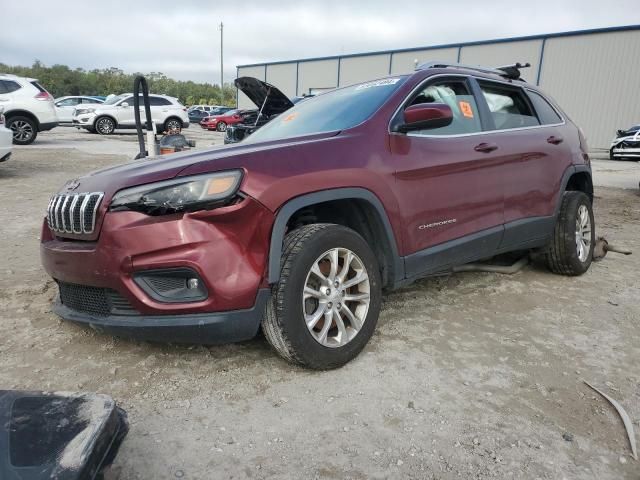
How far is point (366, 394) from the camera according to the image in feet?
7.63

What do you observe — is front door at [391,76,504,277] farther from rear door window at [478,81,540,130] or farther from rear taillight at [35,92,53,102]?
rear taillight at [35,92,53,102]

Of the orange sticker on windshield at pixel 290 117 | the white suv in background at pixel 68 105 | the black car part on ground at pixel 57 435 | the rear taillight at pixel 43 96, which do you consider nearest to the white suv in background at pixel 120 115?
the white suv in background at pixel 68 105

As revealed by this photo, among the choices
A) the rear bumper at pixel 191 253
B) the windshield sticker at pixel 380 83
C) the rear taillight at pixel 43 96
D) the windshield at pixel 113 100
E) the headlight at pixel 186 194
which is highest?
the windshield at pixel 113 100

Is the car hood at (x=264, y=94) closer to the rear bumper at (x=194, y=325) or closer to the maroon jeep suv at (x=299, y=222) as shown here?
the maroon jeep suv at (x=299, y=222)

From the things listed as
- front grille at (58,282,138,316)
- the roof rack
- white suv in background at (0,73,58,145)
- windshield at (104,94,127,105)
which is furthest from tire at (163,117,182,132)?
front grille at (58,282,138,316)

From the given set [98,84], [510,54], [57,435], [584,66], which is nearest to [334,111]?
[57,435]

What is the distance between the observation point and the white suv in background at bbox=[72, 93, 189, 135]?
1919 cm

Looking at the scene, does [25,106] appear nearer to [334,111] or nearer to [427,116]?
[334,111]

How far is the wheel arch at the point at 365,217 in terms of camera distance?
2.48 m

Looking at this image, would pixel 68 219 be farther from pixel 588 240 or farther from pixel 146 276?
pixel 588 240

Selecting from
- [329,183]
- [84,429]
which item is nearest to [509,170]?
[329,183]

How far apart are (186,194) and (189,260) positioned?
30 cm

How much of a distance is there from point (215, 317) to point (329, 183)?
866mm

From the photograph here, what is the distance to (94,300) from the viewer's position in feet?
7.88
